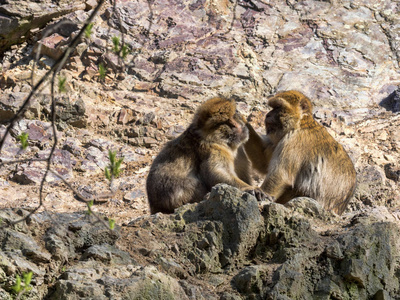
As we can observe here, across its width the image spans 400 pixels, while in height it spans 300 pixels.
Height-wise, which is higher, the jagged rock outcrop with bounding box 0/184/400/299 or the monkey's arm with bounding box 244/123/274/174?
the monkey's arm with bounding box 244/123/274/174

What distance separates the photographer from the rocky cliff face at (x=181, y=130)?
4.45 meters

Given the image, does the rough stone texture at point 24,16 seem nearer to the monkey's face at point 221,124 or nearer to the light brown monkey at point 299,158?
the monkey's face at point 221,124

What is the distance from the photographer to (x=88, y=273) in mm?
4094

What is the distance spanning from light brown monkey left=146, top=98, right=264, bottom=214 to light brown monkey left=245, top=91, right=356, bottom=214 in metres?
0.47

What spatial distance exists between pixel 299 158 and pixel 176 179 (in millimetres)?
1500

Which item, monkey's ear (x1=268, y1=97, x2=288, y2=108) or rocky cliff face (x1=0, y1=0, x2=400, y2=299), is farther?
monkey's ear (x1=268, y1=97, x2=288, y2=108)

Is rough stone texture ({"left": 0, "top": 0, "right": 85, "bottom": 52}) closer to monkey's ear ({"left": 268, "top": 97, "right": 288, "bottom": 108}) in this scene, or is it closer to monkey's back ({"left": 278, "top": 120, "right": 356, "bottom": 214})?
monkey's ear ({"left": 268, "top": 97, "right": 288, "bottom": 108})

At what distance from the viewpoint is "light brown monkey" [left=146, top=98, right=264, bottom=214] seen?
6648 mm

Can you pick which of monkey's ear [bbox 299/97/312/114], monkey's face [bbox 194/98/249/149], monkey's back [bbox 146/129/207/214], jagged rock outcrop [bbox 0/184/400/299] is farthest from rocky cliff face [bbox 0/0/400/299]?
monkey's ear [bbox 299/97/312/114]

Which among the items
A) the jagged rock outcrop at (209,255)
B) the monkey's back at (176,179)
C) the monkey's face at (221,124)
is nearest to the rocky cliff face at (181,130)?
the jagged rock outcrop at (209,255)

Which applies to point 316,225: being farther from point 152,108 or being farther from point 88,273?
point 152,108

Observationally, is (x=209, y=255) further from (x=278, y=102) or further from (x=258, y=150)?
(x=278, y=102)

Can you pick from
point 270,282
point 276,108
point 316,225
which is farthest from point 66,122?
point 270,282

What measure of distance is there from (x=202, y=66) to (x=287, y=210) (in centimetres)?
541
